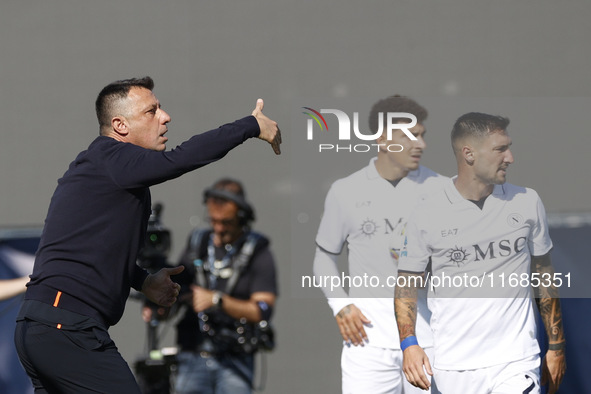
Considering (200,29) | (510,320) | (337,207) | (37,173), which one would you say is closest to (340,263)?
(337,207)

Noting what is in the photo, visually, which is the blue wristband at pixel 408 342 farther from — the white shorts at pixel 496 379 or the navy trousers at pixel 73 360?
the navy trousers at pixel 73 360

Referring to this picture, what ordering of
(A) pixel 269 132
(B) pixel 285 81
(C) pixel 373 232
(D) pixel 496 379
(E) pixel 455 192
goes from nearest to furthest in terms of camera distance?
(A) pixel 269 132 < (D) pixel 496 379 < (E) pixel 455 192 < (C) pixel 373 232 < (B) pixel 285 81

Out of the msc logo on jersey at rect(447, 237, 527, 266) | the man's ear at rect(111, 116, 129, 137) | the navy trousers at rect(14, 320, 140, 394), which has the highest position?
the man's ear at rect(111, 116, 129, 137)

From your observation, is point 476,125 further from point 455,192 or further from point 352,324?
point 352,324

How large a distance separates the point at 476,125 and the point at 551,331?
1.19m

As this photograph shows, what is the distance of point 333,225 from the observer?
514cm

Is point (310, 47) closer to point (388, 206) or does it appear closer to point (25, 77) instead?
point (388, 206)

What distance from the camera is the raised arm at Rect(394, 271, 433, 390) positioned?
4.57 m

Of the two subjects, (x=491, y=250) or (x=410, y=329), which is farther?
(x=491, y=250)

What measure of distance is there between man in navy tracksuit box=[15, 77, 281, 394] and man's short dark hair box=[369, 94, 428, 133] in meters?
1.60

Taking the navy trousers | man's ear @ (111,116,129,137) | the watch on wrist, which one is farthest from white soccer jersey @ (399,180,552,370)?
the navy trousers

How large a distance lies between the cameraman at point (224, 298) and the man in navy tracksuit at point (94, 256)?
185cm

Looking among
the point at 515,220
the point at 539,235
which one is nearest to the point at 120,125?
the point at 515,220

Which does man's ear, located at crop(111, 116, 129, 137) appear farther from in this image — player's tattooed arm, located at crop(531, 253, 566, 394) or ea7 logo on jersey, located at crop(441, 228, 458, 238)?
player's tattooed arm, located at crop(531, 253, 566, 394)
